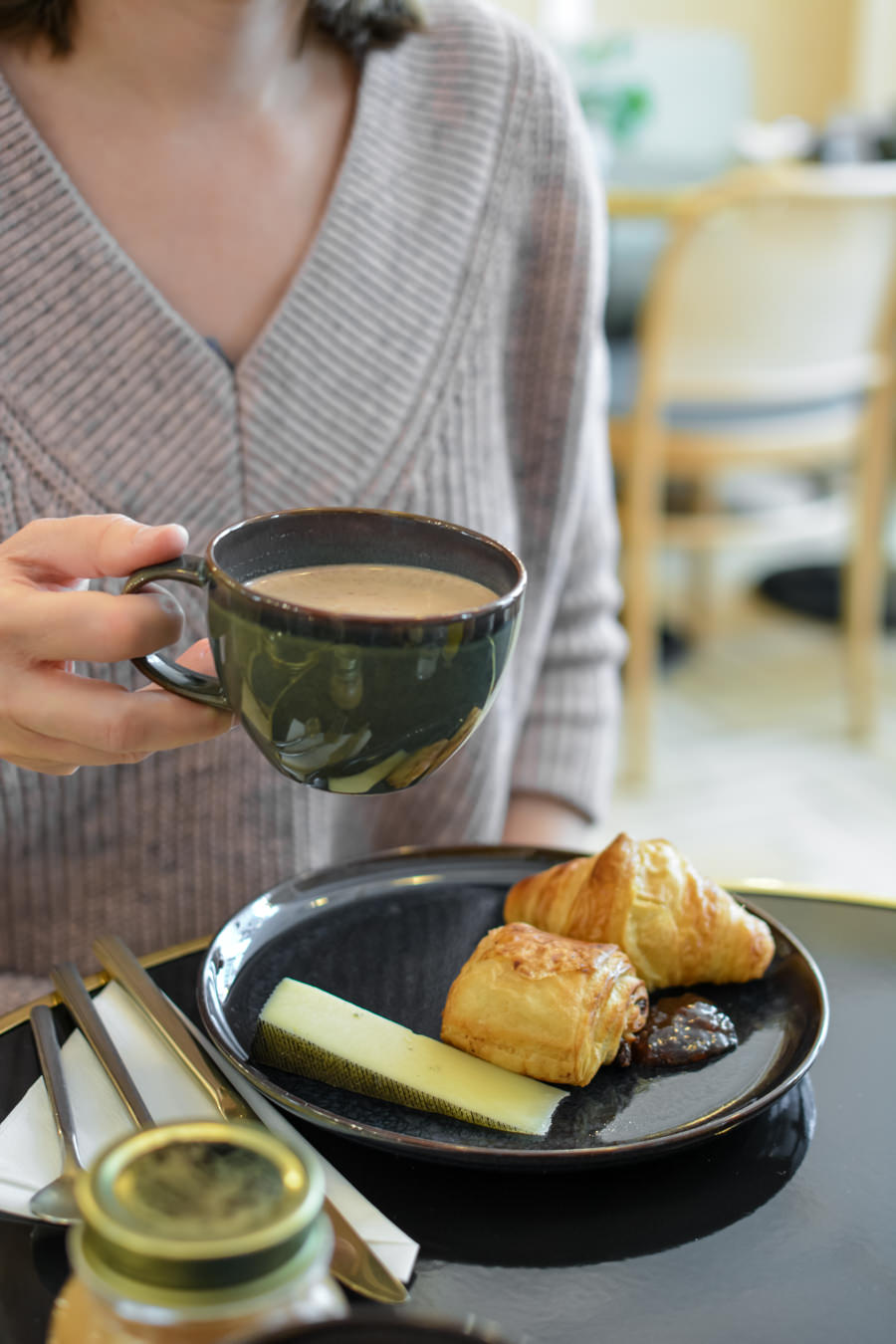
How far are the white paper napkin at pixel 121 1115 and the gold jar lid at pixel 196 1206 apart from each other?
6.8 inches

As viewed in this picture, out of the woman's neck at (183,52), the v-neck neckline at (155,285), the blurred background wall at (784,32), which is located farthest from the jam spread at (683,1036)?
the blurred background wall at (784,32)

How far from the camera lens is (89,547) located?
1.78 ft

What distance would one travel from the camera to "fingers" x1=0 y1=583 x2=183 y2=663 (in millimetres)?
522

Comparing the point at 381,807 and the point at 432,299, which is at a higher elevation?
the point at 432,299

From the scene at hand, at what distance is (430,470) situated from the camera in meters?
0.95

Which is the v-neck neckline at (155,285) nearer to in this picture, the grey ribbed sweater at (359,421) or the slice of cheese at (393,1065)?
the grey ribbed sweater at (359,421)

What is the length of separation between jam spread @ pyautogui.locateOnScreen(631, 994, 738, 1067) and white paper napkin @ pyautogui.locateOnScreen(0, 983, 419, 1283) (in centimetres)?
15

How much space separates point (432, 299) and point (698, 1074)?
0.62 metres

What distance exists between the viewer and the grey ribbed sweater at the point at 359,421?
84cm

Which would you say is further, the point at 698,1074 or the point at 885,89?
the point at 885,89

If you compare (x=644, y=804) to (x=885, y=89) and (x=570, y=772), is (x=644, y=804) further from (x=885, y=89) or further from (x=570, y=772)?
(x=885, y=89)

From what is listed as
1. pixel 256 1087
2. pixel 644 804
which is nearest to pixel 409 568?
pixel 256 1087

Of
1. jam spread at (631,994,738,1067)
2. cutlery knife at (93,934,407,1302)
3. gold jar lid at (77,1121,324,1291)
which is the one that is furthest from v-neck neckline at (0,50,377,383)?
gold jar lid at (77,1121,324,1291)

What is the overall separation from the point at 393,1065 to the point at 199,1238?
265 mm
